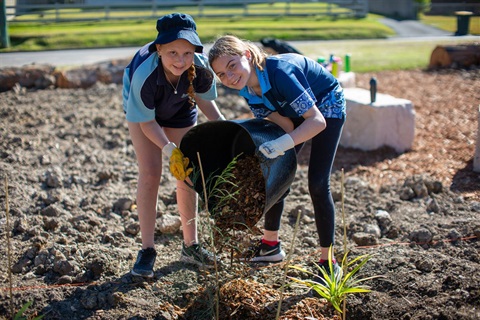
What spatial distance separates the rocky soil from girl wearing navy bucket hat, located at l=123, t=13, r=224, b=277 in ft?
0.52

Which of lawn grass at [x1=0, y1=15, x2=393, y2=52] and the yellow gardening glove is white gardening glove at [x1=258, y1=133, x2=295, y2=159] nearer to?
the yellow gardening glove

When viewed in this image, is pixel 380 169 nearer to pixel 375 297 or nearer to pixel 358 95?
pixel 358 95

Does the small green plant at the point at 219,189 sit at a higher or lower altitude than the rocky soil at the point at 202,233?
higher

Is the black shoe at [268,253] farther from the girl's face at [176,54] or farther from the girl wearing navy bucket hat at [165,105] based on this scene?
the girl's face at [176,54]

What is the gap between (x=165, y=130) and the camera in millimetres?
3881

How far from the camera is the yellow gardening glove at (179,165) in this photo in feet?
11.2

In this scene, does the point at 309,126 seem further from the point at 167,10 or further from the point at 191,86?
the point at 167,10

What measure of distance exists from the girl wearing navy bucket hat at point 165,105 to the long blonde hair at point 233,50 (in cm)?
15

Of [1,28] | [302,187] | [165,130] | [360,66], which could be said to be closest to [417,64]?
[360,66]

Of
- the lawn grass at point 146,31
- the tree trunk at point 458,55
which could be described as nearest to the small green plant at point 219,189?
the tree trunk at point 458,55

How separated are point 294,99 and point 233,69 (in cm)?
35

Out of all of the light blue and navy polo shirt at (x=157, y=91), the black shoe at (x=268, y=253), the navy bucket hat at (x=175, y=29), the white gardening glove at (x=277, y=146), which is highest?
the navy bucket hat at (x=175, y=29)

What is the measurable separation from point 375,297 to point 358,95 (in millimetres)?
3597

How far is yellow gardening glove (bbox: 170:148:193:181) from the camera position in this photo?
342cm
